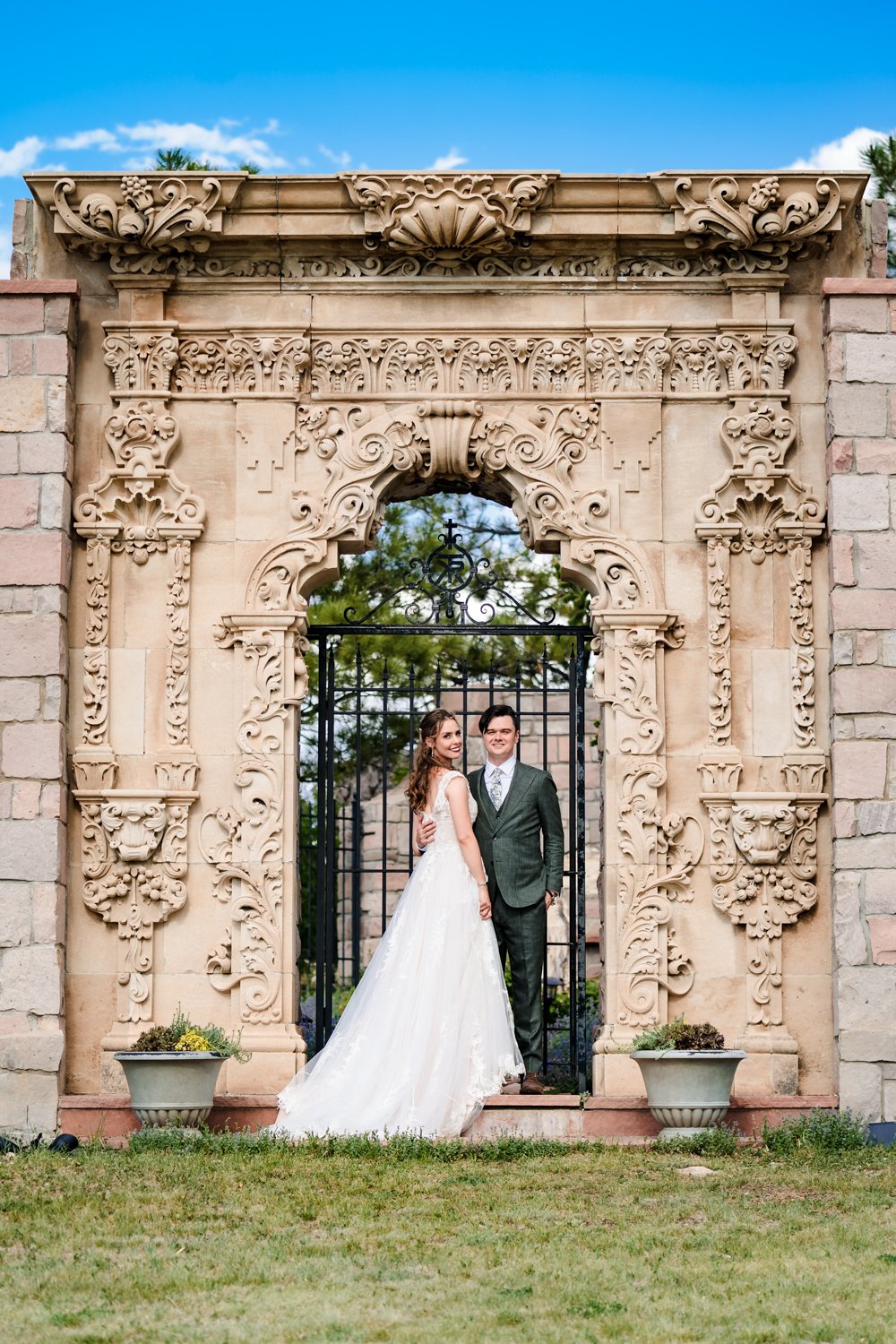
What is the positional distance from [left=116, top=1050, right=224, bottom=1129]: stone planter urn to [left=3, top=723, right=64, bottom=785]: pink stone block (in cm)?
154

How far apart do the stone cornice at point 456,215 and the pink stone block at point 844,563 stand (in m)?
1.67

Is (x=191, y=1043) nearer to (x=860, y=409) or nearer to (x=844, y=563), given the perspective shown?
(x=844, y=563)

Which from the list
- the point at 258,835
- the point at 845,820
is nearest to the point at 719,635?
the point at 845,820

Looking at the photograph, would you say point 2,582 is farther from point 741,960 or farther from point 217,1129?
point 741,960

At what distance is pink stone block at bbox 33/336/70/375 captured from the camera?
1055 centimetres

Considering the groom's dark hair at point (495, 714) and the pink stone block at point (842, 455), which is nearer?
the pink stone block at point (842, 455)

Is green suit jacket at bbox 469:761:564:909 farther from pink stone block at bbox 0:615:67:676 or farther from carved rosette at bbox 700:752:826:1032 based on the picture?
pink stone block at bbox 0:615:67:676

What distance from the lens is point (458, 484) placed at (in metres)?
11.1

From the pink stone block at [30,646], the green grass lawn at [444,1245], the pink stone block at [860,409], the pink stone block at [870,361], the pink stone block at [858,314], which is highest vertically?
the pink stone block at [858,314]

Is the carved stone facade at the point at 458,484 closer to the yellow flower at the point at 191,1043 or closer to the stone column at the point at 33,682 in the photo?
the stone column at the point at 33,682

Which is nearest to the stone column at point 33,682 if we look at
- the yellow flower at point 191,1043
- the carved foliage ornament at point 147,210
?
the carved foliage ornament at point 147,210

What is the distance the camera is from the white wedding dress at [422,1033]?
9641 mm

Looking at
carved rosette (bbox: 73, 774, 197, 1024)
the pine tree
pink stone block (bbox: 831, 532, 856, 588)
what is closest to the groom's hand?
carved rosette (bbox: 73, 774, 197, 1024)

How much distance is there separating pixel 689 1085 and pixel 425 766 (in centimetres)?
225
